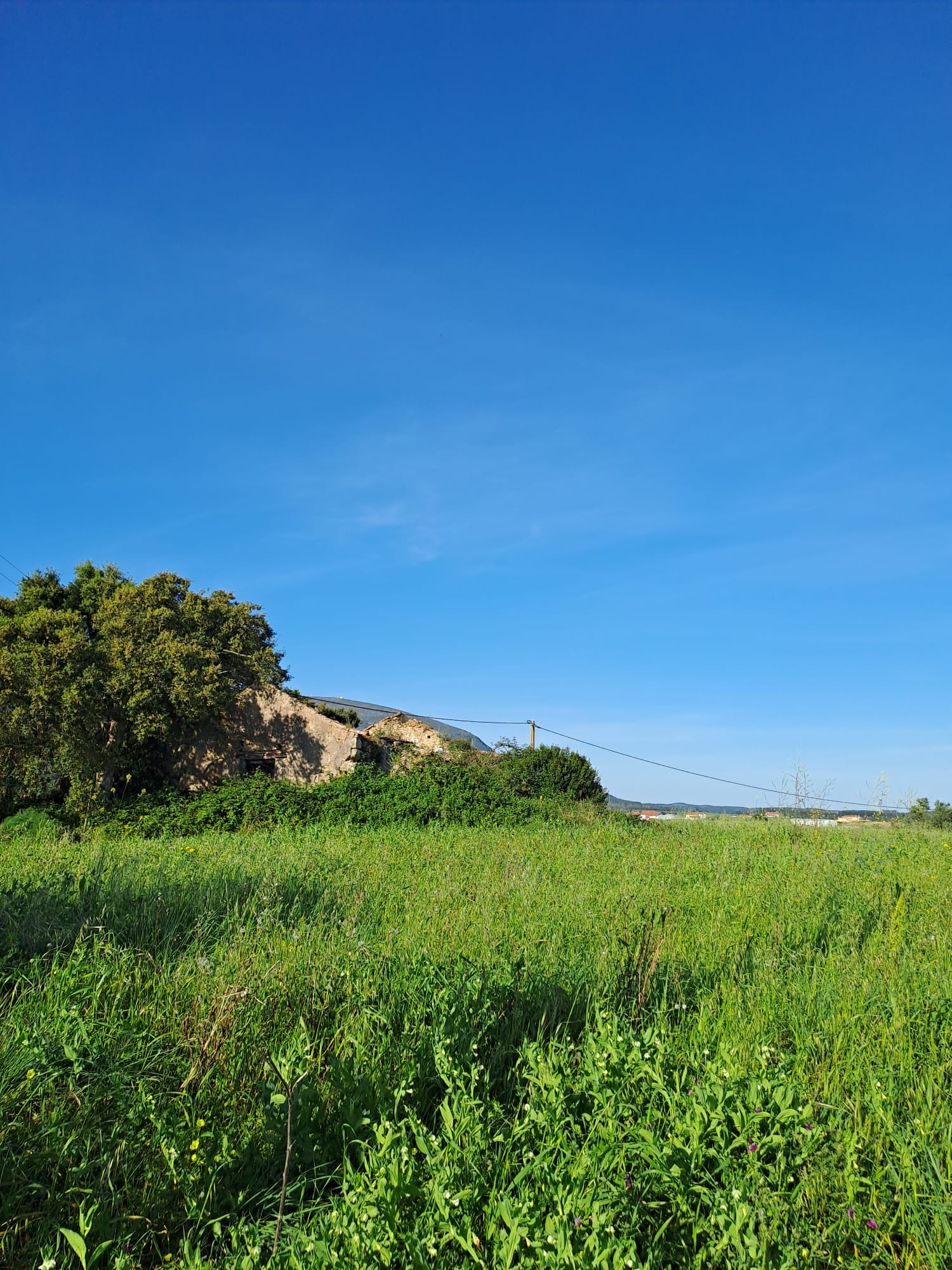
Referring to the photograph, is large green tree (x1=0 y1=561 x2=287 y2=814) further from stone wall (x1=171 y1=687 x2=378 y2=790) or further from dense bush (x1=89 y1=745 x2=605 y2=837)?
dense bush (x1=89 y1=745 x2=605 y2=837)

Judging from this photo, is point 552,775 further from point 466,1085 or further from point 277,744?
point 466,1085

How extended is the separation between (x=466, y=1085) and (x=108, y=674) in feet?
62.3

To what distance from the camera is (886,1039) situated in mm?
4148

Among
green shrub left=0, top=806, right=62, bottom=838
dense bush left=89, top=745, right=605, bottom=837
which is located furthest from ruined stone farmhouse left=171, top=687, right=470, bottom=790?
green shrub left=0, top=806, right=62, bottom=838

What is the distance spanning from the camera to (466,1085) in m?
3.84

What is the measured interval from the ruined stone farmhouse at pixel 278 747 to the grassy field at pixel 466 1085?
51.7 feet

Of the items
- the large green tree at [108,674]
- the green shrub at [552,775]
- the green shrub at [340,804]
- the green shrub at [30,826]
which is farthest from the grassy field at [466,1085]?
the large green tree at [108,674]

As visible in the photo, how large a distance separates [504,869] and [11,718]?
15663 millimetres

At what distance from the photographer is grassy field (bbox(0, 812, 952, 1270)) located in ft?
9.09

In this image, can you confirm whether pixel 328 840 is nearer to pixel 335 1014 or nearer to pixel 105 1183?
pixel 335 1014

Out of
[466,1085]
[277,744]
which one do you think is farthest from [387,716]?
[466,1085]

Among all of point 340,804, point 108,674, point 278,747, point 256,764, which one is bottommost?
point 340,804

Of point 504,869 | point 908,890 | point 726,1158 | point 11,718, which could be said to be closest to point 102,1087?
point 726,1158

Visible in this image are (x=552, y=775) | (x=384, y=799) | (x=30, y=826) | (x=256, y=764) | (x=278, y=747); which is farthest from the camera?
(x=256, y=764)
